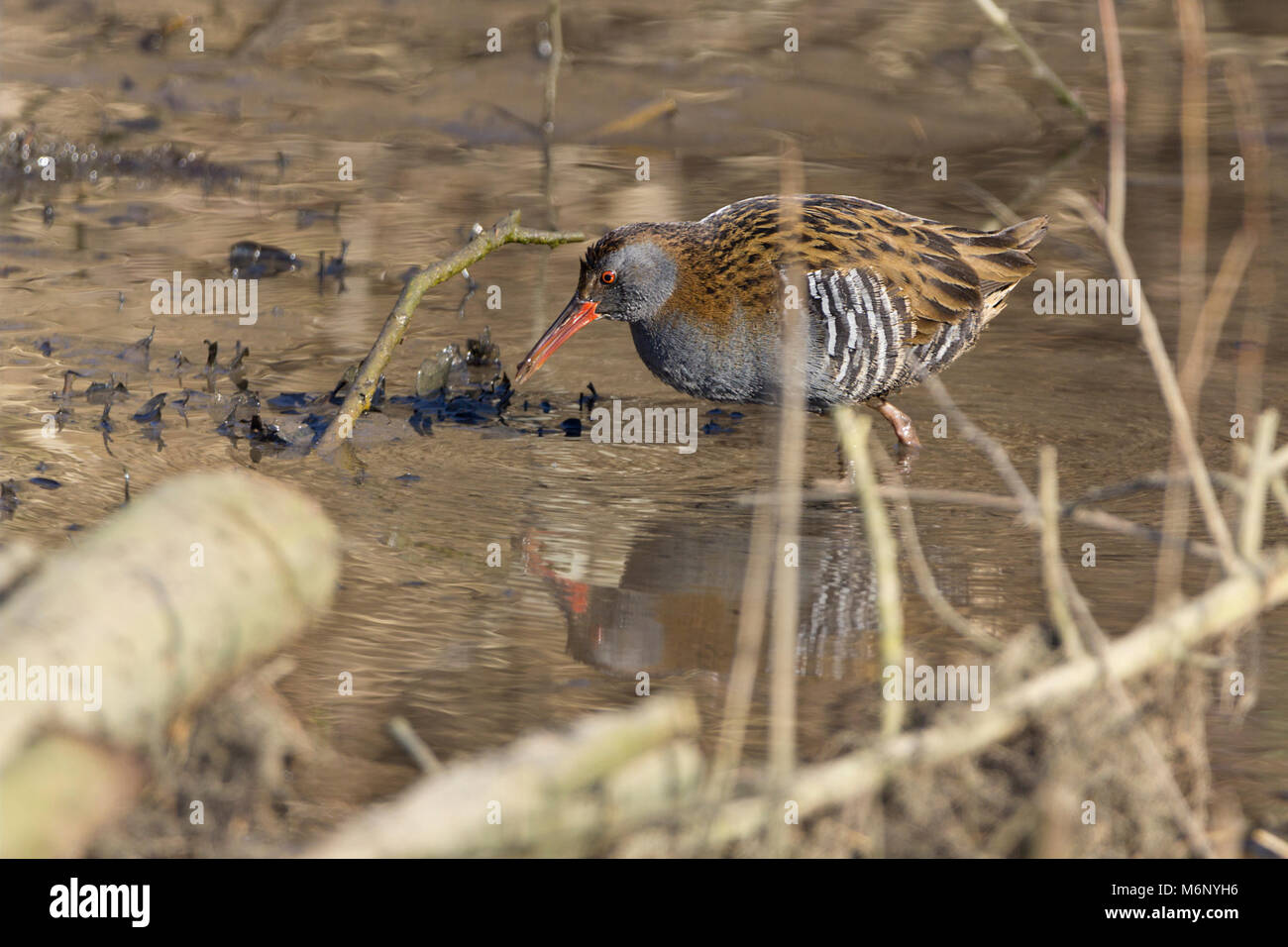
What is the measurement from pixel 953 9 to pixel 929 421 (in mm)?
8166

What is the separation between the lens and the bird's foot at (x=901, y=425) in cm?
670

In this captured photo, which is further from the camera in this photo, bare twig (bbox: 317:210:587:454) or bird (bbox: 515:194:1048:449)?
bare twig (bbox: 317:210:587:454)

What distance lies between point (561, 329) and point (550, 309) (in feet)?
Answer: 5.59

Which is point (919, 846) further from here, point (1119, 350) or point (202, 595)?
point (1119, 350)

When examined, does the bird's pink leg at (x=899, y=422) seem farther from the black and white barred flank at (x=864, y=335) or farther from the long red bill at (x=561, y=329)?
the long red bill at (x=561, y=329)

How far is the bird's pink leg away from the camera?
6.70 m

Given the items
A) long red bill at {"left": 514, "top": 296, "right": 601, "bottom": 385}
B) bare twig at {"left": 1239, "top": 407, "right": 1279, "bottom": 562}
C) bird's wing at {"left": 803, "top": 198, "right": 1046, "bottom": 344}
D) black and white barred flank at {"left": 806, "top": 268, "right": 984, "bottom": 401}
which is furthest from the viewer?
long red bill at {"left": 514, "top": 296, "right": 601, "bottom": 385}

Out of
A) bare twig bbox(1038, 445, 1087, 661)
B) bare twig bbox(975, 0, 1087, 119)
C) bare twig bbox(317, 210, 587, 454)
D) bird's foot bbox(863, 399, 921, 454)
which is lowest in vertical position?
bare twig bbox(1038, 445, 1087, 661)

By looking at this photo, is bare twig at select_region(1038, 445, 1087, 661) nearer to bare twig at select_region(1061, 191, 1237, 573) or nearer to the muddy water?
bare twig at select_region(1061, 191, 1237, 573)

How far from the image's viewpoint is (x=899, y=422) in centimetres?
671

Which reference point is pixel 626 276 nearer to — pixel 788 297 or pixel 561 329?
pixel 561 329

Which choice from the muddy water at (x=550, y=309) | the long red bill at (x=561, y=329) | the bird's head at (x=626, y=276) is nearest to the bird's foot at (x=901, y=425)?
the muddy water at (x=550, y=309)

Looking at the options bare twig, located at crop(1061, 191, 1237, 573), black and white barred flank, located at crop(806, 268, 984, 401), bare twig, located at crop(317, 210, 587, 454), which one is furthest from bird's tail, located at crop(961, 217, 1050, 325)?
bare twig, located at crop(1061, 191, 1237, 573)

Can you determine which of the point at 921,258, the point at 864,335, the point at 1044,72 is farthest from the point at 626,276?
the point at 1044,72
